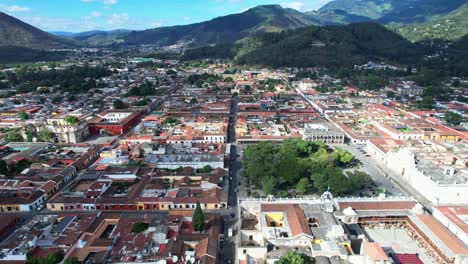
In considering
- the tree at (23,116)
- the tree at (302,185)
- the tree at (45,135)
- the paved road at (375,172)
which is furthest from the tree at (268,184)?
the tree at (23,116)

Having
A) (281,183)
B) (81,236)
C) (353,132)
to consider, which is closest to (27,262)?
(81,236)

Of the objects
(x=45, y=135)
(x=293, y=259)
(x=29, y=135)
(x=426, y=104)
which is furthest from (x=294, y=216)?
(x=426, y=104)

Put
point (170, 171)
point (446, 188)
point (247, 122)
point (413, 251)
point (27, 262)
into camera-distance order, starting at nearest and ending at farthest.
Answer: point (27, 262)
point (413, 251)
point (446, 188)
point (170, 171)
point (247, 122)

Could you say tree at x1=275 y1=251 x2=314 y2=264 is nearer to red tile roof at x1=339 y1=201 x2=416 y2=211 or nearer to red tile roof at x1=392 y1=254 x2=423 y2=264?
red tile roof at x1=392 y1=254 x2=423 y2=264

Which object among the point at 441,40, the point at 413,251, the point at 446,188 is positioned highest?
the point at 441,40

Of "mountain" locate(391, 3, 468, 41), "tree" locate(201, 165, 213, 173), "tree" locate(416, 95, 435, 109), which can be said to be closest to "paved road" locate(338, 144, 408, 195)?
"tree" locate(201, 165, 213, 173)

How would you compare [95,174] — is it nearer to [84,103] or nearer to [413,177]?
[413,177]
